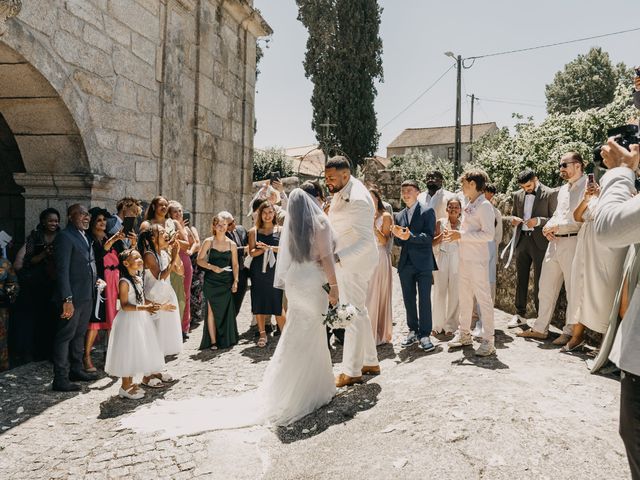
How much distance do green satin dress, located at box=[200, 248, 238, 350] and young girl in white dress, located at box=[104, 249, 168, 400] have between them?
70.6 inches

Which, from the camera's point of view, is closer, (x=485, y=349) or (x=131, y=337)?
(x=131, y=337)

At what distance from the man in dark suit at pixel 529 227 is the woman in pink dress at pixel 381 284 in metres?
1.67

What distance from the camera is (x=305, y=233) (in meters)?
4.38

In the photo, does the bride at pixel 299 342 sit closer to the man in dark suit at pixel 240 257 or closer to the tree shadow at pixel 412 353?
the tree shadow at pixel 412 353

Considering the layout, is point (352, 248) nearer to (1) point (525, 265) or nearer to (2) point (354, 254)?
(2) point (354, 254)

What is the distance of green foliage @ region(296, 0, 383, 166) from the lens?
29.7 metres

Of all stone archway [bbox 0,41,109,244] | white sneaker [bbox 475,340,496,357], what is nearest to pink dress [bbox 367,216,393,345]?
white sneaker [bbox 475,340,496,357]

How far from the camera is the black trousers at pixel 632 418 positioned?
1.93 m

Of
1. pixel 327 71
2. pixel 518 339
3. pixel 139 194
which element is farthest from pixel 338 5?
pixel 518 339

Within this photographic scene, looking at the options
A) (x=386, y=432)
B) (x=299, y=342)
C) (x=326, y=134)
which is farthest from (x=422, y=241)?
(x=326, y=134)

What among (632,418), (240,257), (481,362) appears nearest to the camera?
(632,418)

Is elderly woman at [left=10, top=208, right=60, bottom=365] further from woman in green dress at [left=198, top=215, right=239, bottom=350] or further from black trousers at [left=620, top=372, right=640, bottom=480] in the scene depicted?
black trousers at [left=620, top=372, right=640, bottom=480]

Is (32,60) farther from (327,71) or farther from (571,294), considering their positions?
(327,71)

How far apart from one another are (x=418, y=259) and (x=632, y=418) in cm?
408
